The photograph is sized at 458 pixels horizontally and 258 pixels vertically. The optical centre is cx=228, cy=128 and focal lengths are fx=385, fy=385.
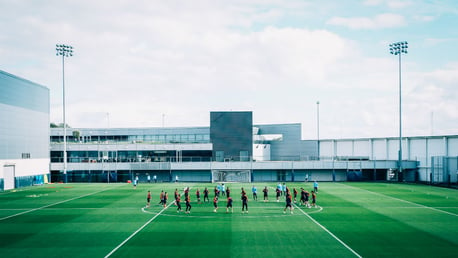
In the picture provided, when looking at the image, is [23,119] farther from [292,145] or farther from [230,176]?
[292,145]

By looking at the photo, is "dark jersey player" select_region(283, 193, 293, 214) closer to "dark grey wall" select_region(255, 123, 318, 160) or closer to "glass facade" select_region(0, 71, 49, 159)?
"glass facade" select_region(0, 71, 49, 159)

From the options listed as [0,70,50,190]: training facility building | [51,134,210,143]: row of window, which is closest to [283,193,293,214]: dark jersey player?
[0,70,50,190]: training facility building

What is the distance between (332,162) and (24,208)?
52090 millimetres

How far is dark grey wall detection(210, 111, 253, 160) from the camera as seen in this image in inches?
3046

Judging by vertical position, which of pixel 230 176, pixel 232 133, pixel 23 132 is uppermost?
pixel 23 132

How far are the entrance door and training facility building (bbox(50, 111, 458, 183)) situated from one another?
40.2 ft

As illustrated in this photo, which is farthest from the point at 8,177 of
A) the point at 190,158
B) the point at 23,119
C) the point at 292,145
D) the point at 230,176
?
the point at 292,145

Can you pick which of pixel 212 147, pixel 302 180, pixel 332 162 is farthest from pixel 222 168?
pixel 332 162

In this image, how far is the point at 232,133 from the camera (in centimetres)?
7769

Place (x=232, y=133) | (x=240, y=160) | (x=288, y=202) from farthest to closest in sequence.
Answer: (x=232, y=133) < (x=240, y=160) < (x=288, y=202)

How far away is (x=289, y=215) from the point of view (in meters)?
33.2

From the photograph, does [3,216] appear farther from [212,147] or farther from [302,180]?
[302,180]

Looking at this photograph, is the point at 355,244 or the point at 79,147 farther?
the point at 79,147

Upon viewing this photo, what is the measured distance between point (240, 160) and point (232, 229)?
1944 inches
